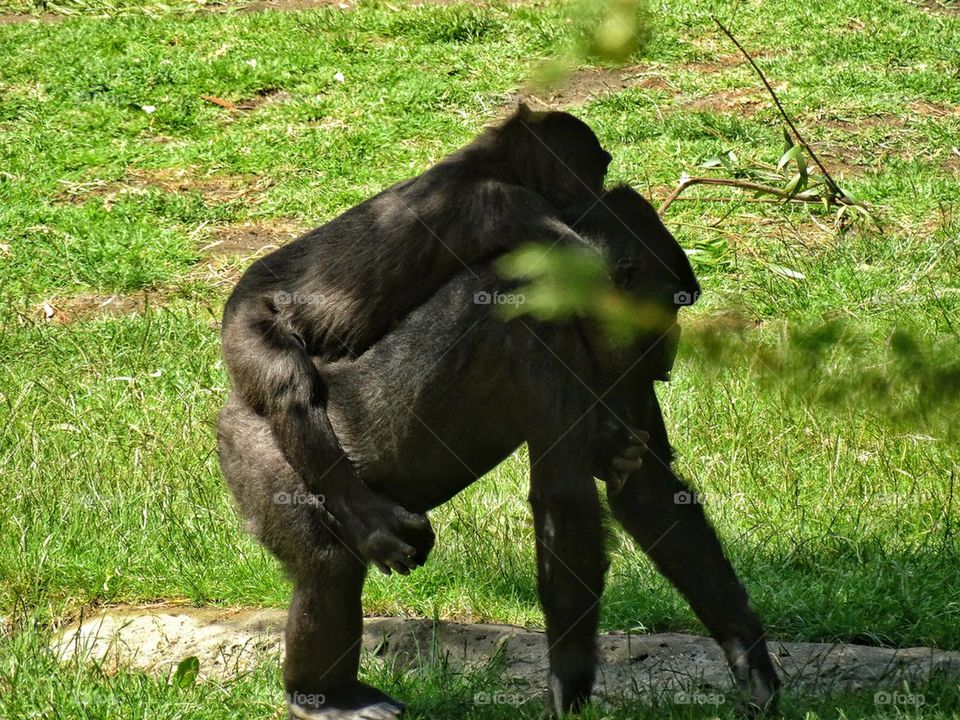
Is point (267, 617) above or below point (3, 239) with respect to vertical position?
above

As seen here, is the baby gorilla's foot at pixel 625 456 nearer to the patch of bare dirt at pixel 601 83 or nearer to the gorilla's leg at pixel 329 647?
the gorilla's leg at pixel 329 647

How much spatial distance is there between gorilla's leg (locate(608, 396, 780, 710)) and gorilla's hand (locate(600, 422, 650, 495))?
0.23 m

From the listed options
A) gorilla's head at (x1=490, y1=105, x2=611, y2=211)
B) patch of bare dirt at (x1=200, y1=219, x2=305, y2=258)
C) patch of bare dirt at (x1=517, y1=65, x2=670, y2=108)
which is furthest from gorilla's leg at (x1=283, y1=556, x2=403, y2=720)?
patch of bare dirt at (x1=517, y1=65, x2=670, y2=108)

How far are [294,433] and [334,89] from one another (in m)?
7.61

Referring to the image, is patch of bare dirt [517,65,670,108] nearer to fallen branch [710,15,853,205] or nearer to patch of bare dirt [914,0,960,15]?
patch of bare dirt [914,0,960,15]

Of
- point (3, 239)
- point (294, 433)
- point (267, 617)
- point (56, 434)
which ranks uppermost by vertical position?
point (294, 433)

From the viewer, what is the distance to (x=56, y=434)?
19.6ft

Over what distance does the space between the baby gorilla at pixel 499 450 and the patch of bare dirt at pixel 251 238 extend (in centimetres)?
490

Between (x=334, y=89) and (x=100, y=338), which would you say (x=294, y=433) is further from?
(x=334, y=89)

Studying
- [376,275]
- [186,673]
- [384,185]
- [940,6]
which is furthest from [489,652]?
[940,6]

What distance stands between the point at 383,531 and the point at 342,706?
2.27ft

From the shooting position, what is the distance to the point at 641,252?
12.2 feet

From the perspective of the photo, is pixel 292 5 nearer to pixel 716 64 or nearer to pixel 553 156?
pixel 716 64

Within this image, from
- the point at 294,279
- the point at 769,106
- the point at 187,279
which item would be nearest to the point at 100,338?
the point at 187,279
